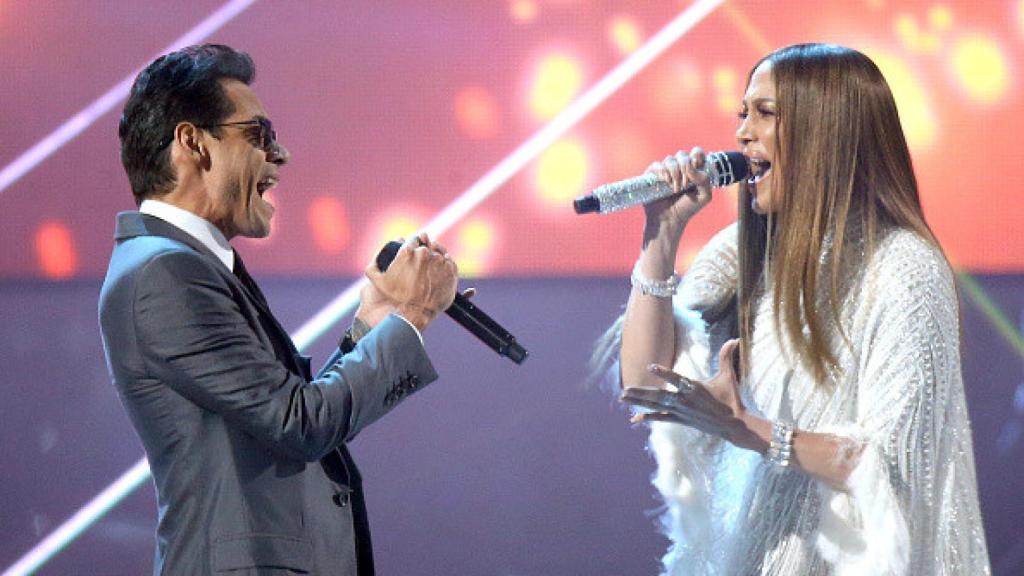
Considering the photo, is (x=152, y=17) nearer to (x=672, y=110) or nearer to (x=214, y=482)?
(x=672, y=110)

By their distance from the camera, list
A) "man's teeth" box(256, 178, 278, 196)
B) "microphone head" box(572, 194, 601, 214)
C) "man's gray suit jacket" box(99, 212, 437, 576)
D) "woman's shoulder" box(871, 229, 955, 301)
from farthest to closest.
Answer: "microphone head" box(572, 194, 601, 214) < "woman's shoulder" box(871, 229, 955, 301) < "man's teeth" box(256, 178, 278, 196) < "man's gray suit jacket" box(99, 212, 437, 576)

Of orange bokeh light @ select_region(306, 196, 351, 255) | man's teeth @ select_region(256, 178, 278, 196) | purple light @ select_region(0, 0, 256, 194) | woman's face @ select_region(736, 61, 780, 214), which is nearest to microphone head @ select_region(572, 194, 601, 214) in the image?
woman's face @ select_region(736, 61, 780, 214)

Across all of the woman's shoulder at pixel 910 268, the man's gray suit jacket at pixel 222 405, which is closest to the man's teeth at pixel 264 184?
the man's gray suit jacket at pixel 222 405

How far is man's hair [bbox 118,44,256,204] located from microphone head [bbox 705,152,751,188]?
2.49 feet

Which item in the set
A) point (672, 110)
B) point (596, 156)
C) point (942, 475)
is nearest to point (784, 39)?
point (672, 110)

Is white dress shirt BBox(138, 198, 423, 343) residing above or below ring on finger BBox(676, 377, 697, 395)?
above

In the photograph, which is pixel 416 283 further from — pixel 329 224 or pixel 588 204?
pixel 329 224

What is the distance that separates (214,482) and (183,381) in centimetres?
12

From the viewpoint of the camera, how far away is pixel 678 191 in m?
1.89

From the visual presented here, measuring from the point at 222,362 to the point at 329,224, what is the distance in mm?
1518

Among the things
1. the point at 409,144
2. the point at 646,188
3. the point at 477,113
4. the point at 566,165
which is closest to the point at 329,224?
the point at 409,144

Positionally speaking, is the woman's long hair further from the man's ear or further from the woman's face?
the man's ear

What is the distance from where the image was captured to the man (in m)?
1.33

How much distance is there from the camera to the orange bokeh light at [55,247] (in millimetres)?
2783
